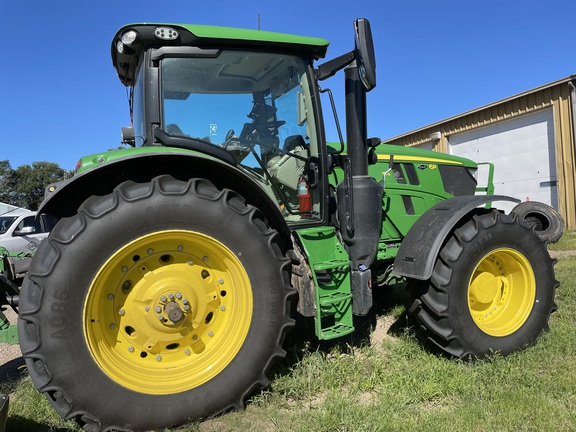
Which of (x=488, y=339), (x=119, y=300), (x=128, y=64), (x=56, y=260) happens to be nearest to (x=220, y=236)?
(x=119, y=300)

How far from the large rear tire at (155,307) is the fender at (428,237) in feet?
3.30

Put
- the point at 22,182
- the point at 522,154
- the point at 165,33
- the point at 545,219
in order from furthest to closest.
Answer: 1. the point at 22,182
2. the point at 522,154
3. the point at 545,219
4. the point at 165,33

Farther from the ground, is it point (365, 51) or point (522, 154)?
point (365, 51)

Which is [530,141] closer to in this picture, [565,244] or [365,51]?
[565,244]

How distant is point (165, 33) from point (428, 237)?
2.25 metres

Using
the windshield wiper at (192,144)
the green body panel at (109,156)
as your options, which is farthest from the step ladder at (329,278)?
the green body panel at (109,156)

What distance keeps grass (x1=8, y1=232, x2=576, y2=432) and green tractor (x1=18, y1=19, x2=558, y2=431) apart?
0.17 meters

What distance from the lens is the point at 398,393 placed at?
102 inches

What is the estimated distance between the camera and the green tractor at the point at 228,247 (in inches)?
84.3

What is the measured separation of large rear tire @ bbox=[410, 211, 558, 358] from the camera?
2.97m

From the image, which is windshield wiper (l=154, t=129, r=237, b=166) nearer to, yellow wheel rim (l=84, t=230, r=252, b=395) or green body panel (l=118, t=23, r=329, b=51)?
yellow wheel rim (l=84, t=230, r=252, b=395)

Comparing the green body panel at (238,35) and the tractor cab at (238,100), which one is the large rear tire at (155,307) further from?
the green body panel at (238,35)

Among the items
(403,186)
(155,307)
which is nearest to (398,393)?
(155,307)

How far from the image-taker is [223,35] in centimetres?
276
